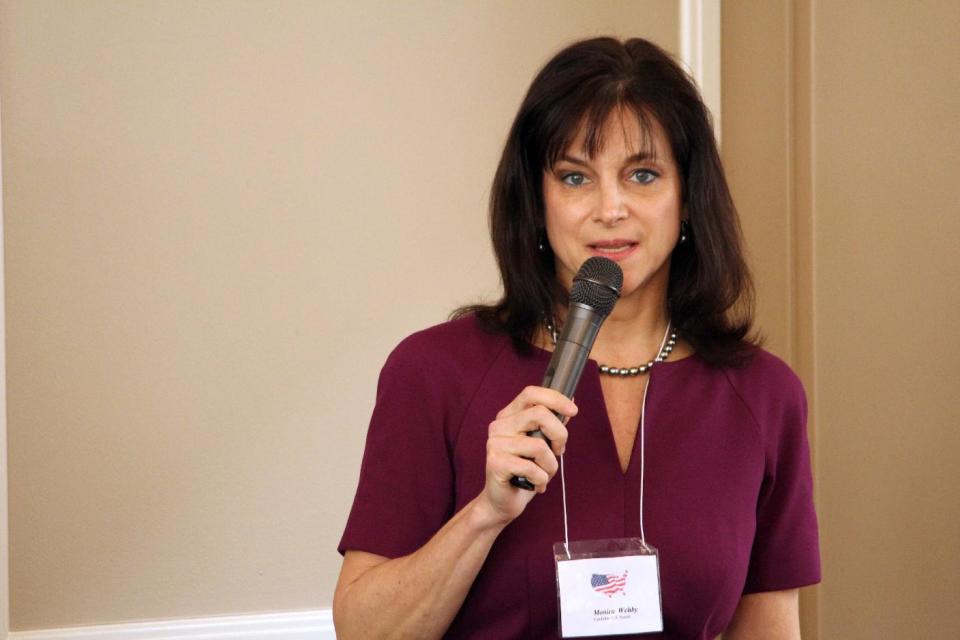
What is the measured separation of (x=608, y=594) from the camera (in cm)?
133

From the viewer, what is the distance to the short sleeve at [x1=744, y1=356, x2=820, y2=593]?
1.55m

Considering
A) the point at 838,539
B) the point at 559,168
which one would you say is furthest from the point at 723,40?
the point at 559,168

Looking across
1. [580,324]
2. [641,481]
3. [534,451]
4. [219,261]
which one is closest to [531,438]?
[534,451]

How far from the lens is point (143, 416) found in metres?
2.68

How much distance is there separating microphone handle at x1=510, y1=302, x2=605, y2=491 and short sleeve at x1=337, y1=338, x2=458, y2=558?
1.11 ft

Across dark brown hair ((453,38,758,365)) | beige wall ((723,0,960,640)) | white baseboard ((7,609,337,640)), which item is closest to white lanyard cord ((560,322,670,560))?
dark brown hair ((453,38,758,365))

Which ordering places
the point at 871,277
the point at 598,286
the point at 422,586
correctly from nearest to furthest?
the point at 598,286 < the point at 422,586 < the point at 871,277

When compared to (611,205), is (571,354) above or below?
below

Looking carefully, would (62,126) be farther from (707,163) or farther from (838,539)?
(838,539)

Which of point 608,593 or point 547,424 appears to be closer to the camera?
point 547,424

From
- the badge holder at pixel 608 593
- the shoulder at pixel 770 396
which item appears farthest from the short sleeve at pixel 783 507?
the badge holder at pixel 608 593

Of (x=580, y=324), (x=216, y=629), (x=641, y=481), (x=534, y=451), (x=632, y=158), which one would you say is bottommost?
(x=216, y=629)

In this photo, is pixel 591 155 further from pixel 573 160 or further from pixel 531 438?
pixel 531 438

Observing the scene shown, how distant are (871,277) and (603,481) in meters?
1.00
